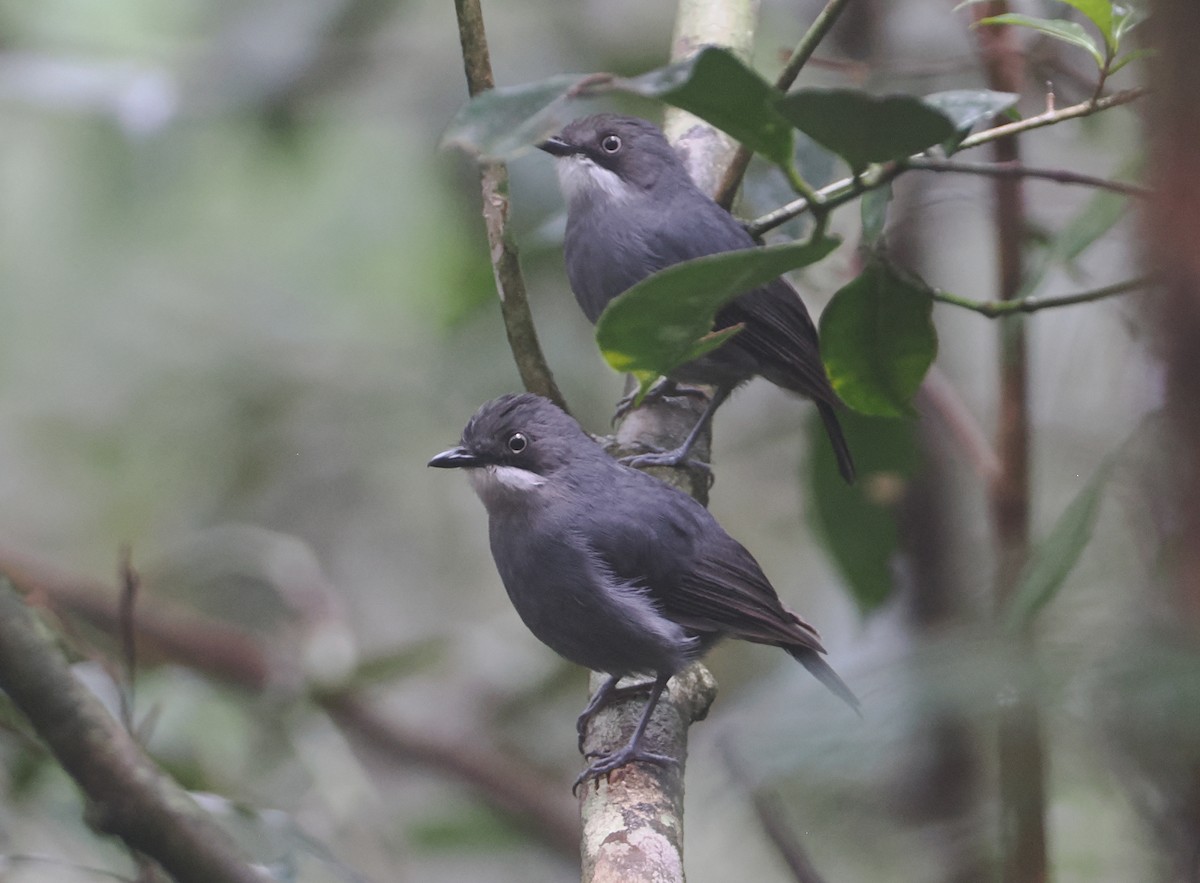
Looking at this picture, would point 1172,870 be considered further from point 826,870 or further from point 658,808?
point 826,870

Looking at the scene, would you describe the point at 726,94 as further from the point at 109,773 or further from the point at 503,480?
the point at 503,480

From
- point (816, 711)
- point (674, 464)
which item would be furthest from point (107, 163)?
point (816, 711)

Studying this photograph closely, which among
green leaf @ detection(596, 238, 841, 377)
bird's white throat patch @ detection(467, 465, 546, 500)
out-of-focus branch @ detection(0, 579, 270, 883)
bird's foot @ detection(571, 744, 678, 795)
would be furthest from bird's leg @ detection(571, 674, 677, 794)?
green leaf @ detection(596, 238, 841, 377)

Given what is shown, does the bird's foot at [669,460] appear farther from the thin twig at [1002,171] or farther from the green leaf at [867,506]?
the thin twig at [1002,171]

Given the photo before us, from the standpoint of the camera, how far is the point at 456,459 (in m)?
3.52

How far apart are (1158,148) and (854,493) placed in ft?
9.82

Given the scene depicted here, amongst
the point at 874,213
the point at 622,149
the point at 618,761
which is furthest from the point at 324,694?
the point at 874,213

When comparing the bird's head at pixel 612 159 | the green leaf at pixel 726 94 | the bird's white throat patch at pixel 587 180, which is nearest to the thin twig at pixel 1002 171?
the green leaf at pixel 726 94

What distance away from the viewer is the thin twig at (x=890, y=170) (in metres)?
1.90

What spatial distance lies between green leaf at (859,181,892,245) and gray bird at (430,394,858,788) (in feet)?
3.87

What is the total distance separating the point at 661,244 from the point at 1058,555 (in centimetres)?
228

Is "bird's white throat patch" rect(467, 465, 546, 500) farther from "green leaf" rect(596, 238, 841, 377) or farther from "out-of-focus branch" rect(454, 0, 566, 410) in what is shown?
"green leaf" rect(596, 238, 841, 377)

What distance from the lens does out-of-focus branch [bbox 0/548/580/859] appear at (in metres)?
5.23

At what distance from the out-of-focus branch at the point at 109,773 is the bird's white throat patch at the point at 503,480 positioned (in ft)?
5.43
